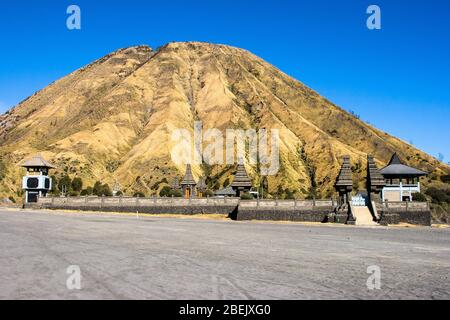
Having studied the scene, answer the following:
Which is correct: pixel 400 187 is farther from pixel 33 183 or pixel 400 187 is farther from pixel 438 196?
pixel 33 183

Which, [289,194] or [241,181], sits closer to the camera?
[241,181]

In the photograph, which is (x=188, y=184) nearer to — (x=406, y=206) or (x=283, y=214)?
(x=283, y=214)

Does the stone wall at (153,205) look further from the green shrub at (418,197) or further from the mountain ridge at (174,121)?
the mountain ridge at (174,121)

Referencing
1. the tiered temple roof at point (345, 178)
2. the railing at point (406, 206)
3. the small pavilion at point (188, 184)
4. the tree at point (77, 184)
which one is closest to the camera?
the tiered temple roof at point (345, 178)

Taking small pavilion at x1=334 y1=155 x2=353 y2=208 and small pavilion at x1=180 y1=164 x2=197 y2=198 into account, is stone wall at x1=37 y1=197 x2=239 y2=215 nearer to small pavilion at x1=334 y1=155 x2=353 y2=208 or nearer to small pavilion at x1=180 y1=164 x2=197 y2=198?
small pavilion at x1=334 y1=155 x2=353 y2=208

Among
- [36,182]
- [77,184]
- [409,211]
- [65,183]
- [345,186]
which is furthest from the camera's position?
[77,184]

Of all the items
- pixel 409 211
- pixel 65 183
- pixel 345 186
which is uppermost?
pixel 65 183

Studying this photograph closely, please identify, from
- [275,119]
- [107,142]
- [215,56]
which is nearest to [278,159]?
[275,119]

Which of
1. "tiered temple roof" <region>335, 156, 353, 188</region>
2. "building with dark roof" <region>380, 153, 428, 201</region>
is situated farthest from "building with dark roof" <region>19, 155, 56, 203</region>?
"building with dark roof" <region>380, 153, 428, 201</region>

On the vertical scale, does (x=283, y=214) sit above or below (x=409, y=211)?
below

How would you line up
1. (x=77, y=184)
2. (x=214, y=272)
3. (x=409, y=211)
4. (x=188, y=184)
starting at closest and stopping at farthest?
(x=214, y=272)
(x=409, y=211)
(x=188, y=184)
(x=77, y=184)

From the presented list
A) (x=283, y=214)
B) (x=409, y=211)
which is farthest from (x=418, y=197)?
(x=283, y=214)

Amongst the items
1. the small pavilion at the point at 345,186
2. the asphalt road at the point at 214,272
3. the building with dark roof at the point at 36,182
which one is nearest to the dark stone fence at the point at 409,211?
the small pavilion at the point at 345,186
